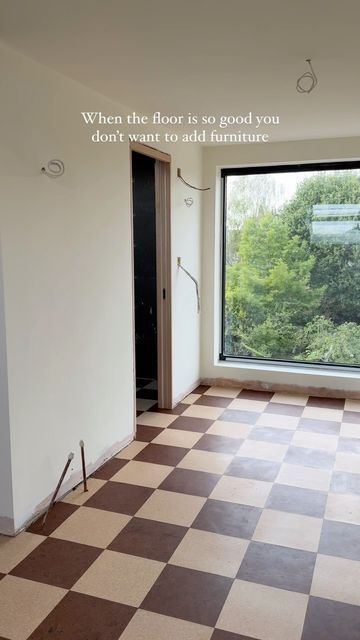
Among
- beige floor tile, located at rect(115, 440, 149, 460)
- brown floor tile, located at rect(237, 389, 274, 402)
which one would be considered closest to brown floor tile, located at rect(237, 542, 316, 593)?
beige floor tile, located at rect(115, 440, 149, 460)

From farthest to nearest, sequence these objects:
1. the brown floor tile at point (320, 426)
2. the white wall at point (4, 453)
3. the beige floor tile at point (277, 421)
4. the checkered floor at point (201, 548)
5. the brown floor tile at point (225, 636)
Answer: the beige floor tile at point (277, 421)
the brown floor tile at point (320, 426)
the white wall at point (4, 453)
the checkered floor at point (201, 548)
the brown floor tile at point (225, 636)

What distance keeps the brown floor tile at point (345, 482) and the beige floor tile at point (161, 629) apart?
4.58 feet

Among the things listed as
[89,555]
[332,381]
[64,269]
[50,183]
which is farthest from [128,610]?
[332,381]

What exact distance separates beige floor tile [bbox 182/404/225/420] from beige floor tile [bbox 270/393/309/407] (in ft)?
1.98

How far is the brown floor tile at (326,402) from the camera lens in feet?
15.3

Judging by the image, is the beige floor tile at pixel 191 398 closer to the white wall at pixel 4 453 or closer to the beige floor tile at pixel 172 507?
the beige floor tile at pixel 172 507

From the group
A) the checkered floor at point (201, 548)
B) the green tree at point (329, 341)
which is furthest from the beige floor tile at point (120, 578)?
the green tree at point (329, 341)

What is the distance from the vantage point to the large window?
492cm

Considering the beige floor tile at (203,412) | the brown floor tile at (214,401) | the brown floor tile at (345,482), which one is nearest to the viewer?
the brown floor tile at (345,482)

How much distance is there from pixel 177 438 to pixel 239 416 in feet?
2.29

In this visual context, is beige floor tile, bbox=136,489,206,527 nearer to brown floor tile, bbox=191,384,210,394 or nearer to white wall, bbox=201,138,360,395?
brown floor tile, bbox=191,384,210,394

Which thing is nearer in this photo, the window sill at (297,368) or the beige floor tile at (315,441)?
the beige floor tile at (315,441)

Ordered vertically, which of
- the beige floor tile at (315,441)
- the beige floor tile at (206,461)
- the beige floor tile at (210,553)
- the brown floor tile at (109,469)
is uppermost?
the beige floor tile at (315,441)

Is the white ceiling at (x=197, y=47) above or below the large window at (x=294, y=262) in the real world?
above
